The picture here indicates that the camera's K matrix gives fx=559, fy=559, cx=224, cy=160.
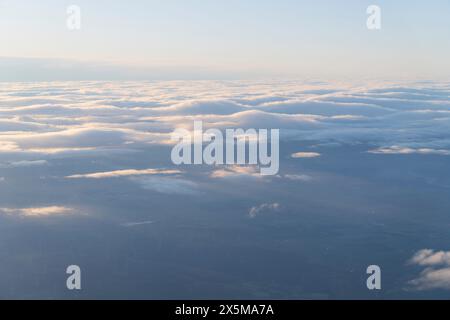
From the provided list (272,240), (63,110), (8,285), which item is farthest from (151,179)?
(63,110)

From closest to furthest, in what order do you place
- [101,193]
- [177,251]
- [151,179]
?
[177,251] → [101,193] → [151,179]

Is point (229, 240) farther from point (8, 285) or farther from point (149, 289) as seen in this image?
point (8, 285)

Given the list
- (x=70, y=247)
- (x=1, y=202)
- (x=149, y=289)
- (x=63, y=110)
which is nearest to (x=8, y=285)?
(x=149, y=289)

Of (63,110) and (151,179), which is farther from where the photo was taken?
(63,110)

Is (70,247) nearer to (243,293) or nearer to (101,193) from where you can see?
(243,293)

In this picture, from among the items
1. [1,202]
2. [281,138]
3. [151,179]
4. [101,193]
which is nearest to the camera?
[1,202]
